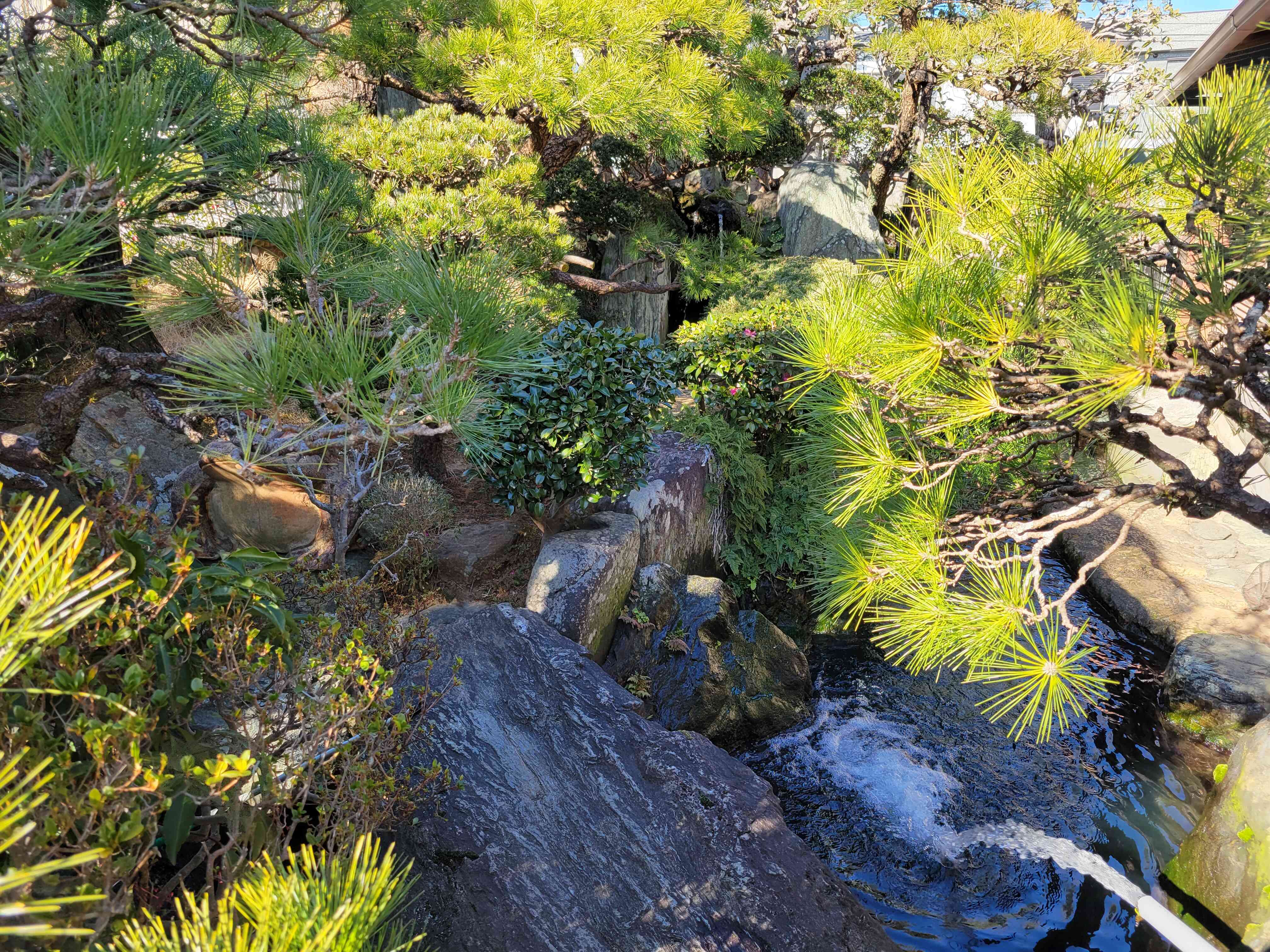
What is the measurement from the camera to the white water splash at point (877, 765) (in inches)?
166

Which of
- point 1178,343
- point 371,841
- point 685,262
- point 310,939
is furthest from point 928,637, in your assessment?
point 685,262

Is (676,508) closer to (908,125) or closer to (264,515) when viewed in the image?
(264,515)

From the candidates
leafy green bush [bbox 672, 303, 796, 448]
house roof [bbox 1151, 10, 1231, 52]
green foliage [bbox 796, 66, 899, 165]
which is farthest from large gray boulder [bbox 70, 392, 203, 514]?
house roof [bbox 1151, 10, 1231, 52]

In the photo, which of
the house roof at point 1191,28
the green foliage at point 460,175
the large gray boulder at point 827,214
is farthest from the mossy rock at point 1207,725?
the house roof at point 1191,28

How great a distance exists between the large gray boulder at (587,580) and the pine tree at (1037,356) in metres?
1.61

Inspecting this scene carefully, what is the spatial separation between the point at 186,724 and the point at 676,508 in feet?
12.2

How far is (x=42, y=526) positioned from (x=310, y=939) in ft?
2.51

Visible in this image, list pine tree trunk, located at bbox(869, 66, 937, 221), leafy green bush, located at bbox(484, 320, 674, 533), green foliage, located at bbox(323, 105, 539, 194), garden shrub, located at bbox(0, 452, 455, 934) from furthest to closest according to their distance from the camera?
pine tree trunk, located at bbox(869, 66, 937, 221) < green foliage, located at bbox(323, 105, 539, 194) < leafy green bush, located at bbox(484, 320, 674, 533) < garden shrub, located at bbox(0, 452, 455, 934)

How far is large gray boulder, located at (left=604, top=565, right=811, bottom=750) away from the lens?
466cm

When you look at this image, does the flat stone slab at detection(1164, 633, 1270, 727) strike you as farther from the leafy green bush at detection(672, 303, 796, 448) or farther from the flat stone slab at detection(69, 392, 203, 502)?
the flat stone slab at detection(69, 392, 203, 502)

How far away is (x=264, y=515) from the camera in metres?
4.63

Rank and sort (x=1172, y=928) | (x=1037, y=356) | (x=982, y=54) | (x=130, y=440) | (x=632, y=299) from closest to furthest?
(x=1172, y=928) < (x=1037, y=356) < (x=130, y=440) < (x=982, y=54) < (x=632, y=299)

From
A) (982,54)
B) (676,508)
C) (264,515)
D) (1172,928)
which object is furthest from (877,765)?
(982,54)

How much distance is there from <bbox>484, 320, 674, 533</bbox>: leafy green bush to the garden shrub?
205 cm
